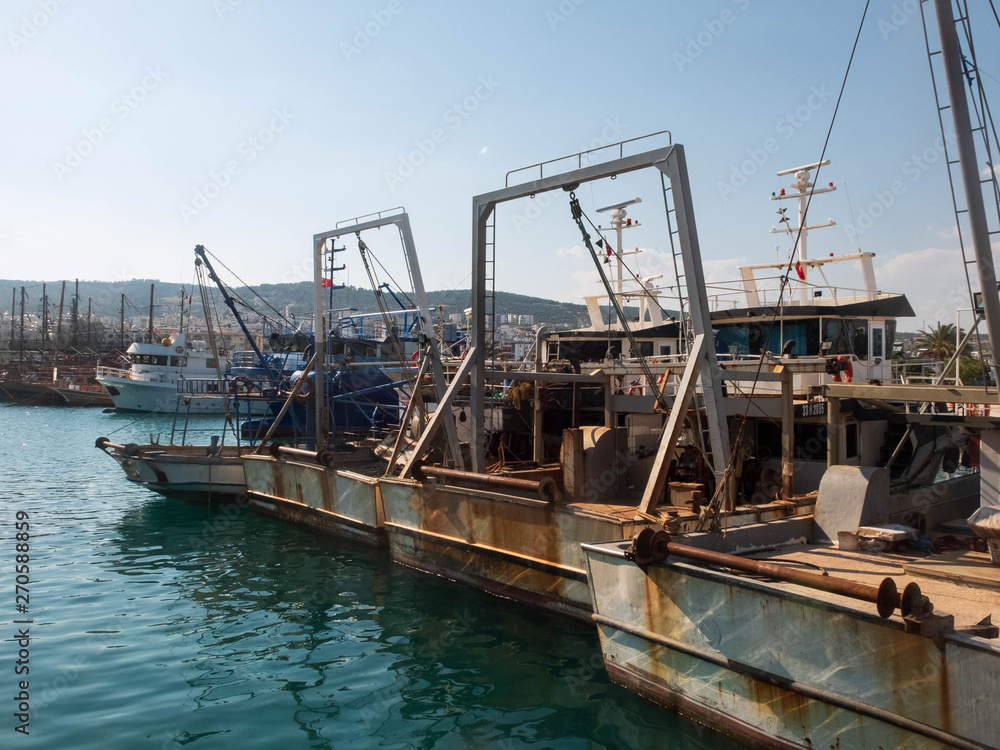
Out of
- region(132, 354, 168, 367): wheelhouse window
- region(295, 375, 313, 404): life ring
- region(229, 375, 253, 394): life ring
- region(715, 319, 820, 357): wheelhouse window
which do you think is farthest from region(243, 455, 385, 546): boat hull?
region(132, 354, 168, 367): wheelhouse window

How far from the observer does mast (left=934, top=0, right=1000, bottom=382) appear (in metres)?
7.29

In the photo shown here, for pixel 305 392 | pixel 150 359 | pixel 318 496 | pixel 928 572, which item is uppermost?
pixel 150 359

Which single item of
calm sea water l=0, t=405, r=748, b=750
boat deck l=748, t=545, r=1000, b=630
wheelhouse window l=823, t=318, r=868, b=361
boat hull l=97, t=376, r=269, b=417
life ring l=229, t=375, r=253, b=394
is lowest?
calm sea water l=0, t=405, r=748, b=750

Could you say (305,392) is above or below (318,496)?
above

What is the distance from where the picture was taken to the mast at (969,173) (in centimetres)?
729

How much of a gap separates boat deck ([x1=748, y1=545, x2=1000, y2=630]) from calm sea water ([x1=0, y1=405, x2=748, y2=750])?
7.44 feet

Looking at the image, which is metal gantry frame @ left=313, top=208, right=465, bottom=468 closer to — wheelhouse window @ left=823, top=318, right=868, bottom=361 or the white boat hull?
the white boat hull

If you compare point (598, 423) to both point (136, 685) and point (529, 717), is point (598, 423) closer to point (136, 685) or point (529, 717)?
point (529, 717)

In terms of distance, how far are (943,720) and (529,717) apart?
12.9 ft

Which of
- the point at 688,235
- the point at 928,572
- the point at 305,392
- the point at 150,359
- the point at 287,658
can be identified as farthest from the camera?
the point at 150,359

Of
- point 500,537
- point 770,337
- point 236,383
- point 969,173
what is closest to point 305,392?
point 236,383

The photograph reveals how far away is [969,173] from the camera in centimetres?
739

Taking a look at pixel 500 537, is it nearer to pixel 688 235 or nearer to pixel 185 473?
pixel 688 235

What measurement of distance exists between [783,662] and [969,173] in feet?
17.5
